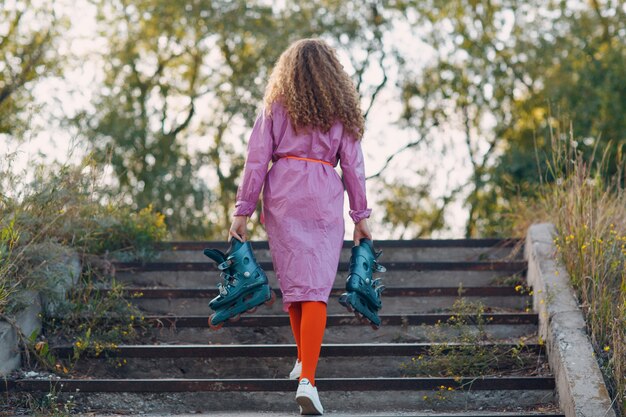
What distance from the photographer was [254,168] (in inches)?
210

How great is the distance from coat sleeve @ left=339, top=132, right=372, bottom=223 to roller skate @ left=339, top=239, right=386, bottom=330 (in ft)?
0.58

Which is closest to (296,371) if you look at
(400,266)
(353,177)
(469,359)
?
(469,359)

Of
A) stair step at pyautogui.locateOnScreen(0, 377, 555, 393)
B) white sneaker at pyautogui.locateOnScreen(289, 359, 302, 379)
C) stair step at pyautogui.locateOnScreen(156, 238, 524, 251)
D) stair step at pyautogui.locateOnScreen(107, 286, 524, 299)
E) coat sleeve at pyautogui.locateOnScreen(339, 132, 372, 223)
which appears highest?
coat sleeve at pyautogui.locateOnScreen(339, 132, 372, 223)

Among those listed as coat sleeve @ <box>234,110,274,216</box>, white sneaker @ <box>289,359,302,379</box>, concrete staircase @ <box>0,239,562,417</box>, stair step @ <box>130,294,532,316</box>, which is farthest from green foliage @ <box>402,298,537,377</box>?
coat sleeve @ <box>234,110,274,216</box>

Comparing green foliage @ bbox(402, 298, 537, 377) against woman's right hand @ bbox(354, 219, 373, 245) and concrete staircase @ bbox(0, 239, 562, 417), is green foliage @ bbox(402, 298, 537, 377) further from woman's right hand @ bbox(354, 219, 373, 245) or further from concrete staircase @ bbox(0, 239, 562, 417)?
woman's right hand @ bbox(354, 219, 373, 245)

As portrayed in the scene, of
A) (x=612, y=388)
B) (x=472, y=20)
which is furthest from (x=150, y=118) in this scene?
(x=612, y=388)

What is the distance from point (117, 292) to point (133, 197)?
773 cm

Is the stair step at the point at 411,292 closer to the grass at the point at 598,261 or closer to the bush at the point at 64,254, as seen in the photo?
the bush at the point at 64,254

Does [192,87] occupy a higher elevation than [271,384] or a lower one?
higher

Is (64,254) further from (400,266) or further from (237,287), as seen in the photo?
(400,266)

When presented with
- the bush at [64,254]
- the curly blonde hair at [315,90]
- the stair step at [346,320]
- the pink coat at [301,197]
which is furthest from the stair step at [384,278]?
the curly blonde hair at [315,90]

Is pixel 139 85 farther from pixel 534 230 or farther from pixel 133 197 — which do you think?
pixel 534 230

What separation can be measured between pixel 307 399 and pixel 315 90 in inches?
67.0

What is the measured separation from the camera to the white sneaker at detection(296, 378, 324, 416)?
507 cm
